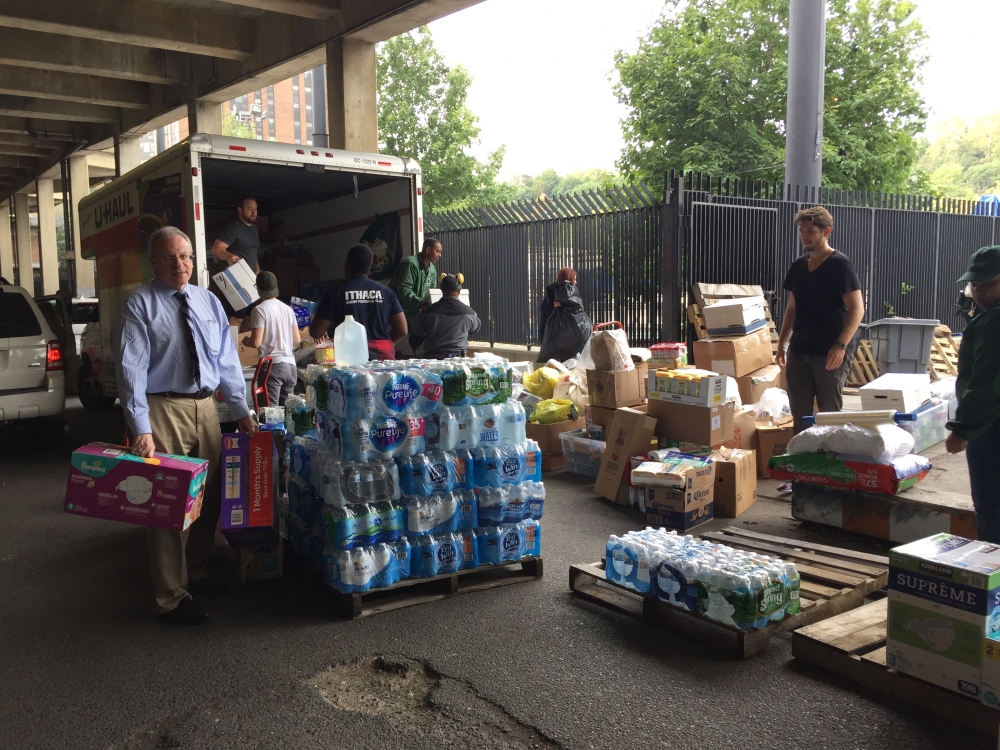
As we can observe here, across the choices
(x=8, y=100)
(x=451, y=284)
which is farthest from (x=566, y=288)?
(x=8, y=100)

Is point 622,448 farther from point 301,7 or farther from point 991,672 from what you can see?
point 301,7

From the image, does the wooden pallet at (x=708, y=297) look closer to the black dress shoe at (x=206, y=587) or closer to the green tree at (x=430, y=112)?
the black dress shoe at (x=206, y=587)

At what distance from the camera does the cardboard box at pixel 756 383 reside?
9297 mm

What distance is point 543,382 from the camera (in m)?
9.13

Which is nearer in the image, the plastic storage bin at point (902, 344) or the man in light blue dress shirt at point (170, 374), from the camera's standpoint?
the man in light blue dress shirt at point (170, 374)

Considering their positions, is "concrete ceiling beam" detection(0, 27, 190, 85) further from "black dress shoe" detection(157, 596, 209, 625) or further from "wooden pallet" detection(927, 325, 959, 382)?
"wooden pallet" detection(927, 325, 959, 382)

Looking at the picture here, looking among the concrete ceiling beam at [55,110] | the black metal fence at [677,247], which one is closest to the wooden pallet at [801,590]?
the black metal fence at [677,247]

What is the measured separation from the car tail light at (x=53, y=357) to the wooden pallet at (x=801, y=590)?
6634 millimetres

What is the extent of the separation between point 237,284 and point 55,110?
1120 cm

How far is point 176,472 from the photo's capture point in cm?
405

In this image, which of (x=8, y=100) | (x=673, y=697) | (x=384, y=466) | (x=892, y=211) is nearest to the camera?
(x=673, y=697)

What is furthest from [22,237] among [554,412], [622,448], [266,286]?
[622,448]

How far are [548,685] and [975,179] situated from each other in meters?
100.0

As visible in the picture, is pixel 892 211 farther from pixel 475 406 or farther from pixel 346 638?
pixel 346 638
